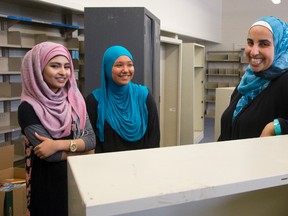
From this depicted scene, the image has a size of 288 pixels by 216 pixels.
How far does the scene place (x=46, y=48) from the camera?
4.90 ft

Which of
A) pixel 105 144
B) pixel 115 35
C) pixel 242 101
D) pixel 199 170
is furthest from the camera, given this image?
pixel 115 35

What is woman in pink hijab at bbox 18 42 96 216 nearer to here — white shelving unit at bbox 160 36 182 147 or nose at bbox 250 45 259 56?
nose at bbox 250 45 259 56

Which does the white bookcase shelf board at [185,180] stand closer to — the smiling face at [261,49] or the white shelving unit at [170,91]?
the smiling face at [261,49]

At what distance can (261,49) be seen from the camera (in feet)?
4.09

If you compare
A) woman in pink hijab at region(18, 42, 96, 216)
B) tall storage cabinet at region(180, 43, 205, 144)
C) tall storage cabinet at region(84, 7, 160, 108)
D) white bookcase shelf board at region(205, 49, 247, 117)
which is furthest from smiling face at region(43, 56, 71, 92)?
white bookcase shelf board at region(205, 49, 247, 117)

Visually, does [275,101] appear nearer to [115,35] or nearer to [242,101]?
[242,101]

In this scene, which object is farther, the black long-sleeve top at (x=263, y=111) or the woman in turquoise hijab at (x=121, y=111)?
the woman in turquoise hijab at (x=121, y=111)

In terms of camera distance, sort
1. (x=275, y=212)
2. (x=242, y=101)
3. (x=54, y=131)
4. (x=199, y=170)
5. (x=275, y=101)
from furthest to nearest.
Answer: (x=54, y=131), (x=242, y=101), (x=275, y=101), (x=275, y=212), (x=199, y=170)

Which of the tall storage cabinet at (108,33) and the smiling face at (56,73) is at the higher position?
the tall storage cabinet at (108,33)

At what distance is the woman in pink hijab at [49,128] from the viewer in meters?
1.40

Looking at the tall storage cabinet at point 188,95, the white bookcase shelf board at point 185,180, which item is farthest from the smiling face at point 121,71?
the tall storage cabinet at point 188,95

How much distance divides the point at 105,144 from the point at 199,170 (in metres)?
1.28

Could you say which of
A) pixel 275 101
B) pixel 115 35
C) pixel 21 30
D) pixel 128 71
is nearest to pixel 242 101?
pixel 275 101

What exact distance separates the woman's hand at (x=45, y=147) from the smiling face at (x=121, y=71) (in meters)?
0.64
